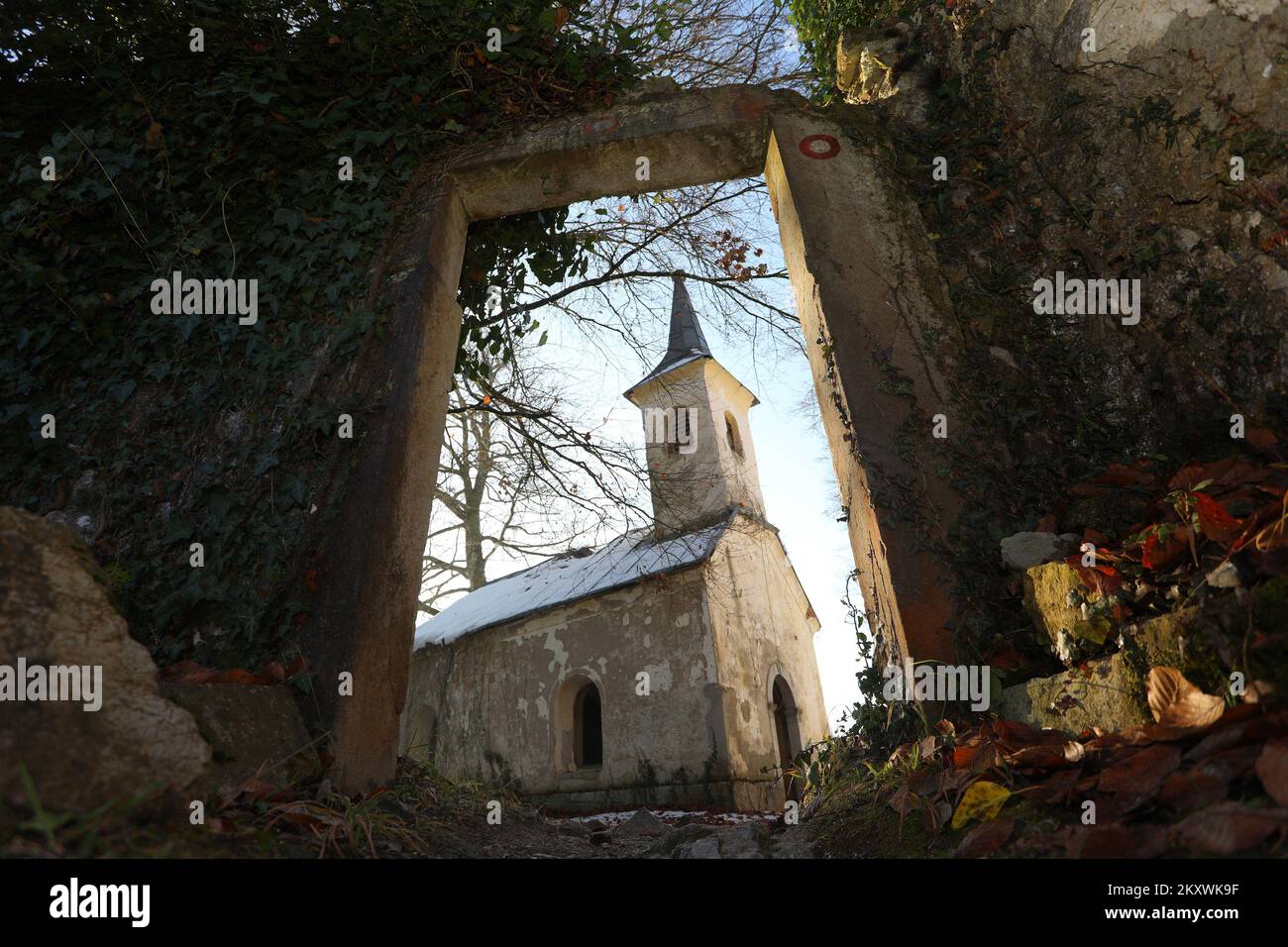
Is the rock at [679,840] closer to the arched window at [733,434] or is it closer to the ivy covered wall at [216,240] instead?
the ivy covered wall at [216,240]

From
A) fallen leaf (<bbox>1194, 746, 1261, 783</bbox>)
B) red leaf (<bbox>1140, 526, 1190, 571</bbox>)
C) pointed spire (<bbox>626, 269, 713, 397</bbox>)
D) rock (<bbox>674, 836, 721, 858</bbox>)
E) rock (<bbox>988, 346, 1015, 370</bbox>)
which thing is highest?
pointed spire (<bbox>626, 269, 713, 397</bbox>)

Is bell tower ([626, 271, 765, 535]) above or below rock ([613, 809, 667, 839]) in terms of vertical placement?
above

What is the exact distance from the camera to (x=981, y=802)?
1880mm

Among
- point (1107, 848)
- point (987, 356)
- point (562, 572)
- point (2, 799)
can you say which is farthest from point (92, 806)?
point (562, 572)

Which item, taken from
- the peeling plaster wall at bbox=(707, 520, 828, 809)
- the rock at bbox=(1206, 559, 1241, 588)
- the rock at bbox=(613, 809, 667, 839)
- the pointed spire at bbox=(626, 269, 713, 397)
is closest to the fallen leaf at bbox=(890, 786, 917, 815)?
the rock at bbox=(1206, 559, 1241, 588)

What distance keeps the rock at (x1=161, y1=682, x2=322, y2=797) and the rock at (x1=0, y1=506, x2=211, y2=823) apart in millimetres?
295

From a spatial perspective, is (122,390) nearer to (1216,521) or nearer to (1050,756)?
(1050,756)

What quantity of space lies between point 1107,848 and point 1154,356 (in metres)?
2.33

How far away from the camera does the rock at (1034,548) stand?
2.54 meters

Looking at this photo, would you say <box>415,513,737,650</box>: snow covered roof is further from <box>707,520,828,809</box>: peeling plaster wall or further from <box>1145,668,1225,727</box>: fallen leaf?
<box>1145,668,1225,727</box>: fallen leaf

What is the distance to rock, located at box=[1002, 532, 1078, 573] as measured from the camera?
2.54 m

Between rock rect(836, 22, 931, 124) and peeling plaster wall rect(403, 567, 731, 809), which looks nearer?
rock rect(836, 22, 931, 124)

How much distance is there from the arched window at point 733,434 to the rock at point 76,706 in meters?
14.4
